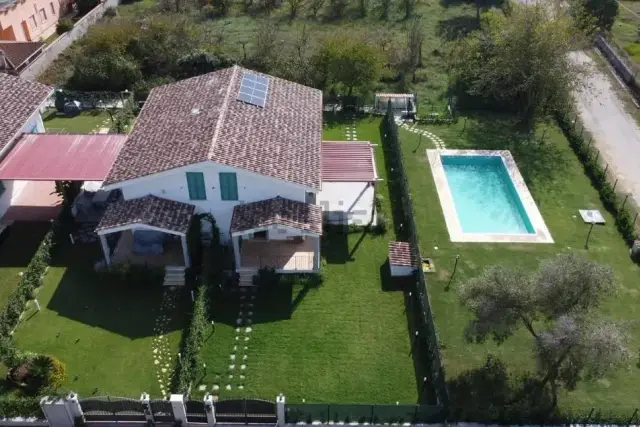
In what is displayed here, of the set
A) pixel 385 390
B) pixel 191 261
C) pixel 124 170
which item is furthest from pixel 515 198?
pixel 124 170

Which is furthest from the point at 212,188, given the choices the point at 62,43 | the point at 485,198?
the point at 62,43

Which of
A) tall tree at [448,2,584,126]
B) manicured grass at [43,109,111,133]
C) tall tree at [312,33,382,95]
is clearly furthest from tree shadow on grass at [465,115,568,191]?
Answer: manicured grass at [43,109,111,133]

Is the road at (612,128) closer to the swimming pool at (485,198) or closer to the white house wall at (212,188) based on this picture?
the swimming pool at (485,198)

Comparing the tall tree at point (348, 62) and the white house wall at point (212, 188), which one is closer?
the white house wall at point (212, 188)

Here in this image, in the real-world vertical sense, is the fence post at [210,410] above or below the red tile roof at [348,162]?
below

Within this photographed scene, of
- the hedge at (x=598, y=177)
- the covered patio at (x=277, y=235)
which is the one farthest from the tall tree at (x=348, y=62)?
the covered patio at (x=277, y=235)

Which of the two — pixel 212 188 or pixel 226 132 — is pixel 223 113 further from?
pixel 212 188

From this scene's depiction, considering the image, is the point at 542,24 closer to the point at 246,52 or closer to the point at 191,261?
the point at 246,52
